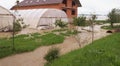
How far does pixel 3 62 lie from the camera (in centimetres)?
1187

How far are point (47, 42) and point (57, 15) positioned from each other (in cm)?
1925

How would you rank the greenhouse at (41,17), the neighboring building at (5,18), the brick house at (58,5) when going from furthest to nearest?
the brick house at (58,5), the greenhouse at (41,17), the neighboring building at (5,18)

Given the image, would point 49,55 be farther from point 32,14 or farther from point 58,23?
point 32,14

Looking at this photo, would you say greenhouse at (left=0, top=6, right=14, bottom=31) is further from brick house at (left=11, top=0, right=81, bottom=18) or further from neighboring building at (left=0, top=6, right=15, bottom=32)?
brick house at (left=11, top=0, right=81, bottom=18)

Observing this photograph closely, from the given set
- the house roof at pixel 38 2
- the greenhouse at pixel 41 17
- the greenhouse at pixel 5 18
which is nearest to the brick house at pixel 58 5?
the house roof at pixel 38 2

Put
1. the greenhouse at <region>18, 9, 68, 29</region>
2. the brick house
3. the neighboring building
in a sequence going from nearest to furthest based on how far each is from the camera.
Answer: the neighboring building → the greenhouse at <region>18, 9, 68, 29</region> → the brick house

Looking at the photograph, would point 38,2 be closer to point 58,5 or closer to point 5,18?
point 58,5

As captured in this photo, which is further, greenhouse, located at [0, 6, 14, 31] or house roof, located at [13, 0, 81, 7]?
house roof, located at [13, 0, 81, 7]

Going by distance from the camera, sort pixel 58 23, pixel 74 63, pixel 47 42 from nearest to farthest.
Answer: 1. pixel 74 63
2. pixel 47 42
3. pixel 58 23

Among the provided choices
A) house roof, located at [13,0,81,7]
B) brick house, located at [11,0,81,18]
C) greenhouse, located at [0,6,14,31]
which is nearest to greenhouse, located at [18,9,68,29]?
greenhouse, located at [0,6,14,31]

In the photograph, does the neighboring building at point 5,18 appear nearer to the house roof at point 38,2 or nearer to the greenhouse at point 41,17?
the greenhouse at point 41,17

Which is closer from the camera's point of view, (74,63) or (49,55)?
(74,63)

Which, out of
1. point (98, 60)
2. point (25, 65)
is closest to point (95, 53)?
point (98, 60)

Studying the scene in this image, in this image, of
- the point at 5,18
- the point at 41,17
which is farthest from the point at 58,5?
the point at 5,18
